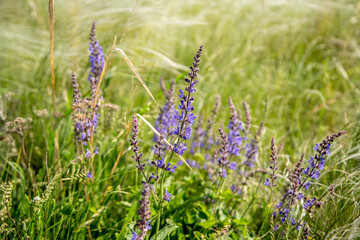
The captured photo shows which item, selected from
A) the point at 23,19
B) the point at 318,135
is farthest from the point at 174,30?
the point at 318,135

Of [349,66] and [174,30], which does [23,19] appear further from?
[349,66]

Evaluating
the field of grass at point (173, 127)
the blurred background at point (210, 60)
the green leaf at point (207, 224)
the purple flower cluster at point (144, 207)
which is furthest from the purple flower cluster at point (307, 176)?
the blurred background at point (210, 60)

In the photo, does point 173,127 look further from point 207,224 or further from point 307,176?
point 307,176

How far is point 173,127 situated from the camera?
264cm

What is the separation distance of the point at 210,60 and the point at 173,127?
5.55ft

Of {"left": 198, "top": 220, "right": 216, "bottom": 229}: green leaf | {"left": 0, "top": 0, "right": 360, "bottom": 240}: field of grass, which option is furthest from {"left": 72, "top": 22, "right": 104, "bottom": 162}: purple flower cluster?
{"left": 198, "top": 220, "right": 216, "bottom": 229}: green leaf

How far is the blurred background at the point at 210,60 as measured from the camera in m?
3.60

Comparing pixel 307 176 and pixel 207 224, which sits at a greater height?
pixel 307 176

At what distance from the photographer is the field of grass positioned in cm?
203

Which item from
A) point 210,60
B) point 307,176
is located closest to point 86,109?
point 307,176

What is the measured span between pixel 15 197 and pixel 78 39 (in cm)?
235

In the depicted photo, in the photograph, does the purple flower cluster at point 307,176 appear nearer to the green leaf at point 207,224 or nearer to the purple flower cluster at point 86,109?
the green leaf at point 207,224

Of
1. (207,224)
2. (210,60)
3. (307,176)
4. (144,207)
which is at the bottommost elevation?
(207,224)

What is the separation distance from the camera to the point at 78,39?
4219 mm
